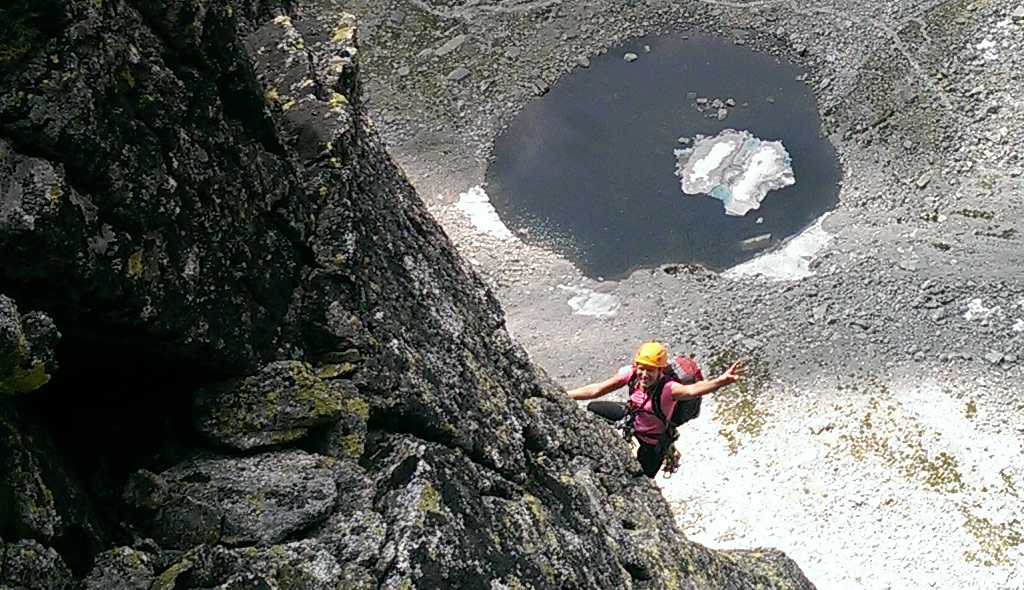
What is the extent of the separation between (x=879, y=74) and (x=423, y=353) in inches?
1484

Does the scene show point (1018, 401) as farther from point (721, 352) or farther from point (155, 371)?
point (155, 371)

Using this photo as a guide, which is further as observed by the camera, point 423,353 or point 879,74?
point 879,74

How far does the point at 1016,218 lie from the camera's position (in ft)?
105

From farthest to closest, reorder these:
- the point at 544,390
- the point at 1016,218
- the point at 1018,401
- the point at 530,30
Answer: the point at 530,30, the point at 1016,218, the point at 1018,401, the point at 544,390

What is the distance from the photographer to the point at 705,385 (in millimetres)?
12164

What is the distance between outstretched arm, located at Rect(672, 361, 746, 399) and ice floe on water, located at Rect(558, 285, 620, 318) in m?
19.7

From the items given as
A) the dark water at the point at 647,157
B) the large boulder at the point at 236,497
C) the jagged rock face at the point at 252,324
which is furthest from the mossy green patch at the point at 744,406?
the large boulder at the point at 236,497

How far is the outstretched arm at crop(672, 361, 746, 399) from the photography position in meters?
11.9

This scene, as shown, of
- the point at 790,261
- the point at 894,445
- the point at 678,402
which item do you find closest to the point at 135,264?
the point at 678,402

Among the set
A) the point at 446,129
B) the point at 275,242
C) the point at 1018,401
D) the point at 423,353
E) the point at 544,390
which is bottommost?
the point at 1018,401

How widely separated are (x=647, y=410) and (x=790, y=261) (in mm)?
21569

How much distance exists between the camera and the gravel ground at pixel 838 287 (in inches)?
953

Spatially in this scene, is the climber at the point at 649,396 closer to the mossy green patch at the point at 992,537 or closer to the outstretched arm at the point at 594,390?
the outstretched arm at the point at 594,390

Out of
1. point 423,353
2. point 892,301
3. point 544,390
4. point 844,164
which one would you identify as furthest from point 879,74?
point 423,353
